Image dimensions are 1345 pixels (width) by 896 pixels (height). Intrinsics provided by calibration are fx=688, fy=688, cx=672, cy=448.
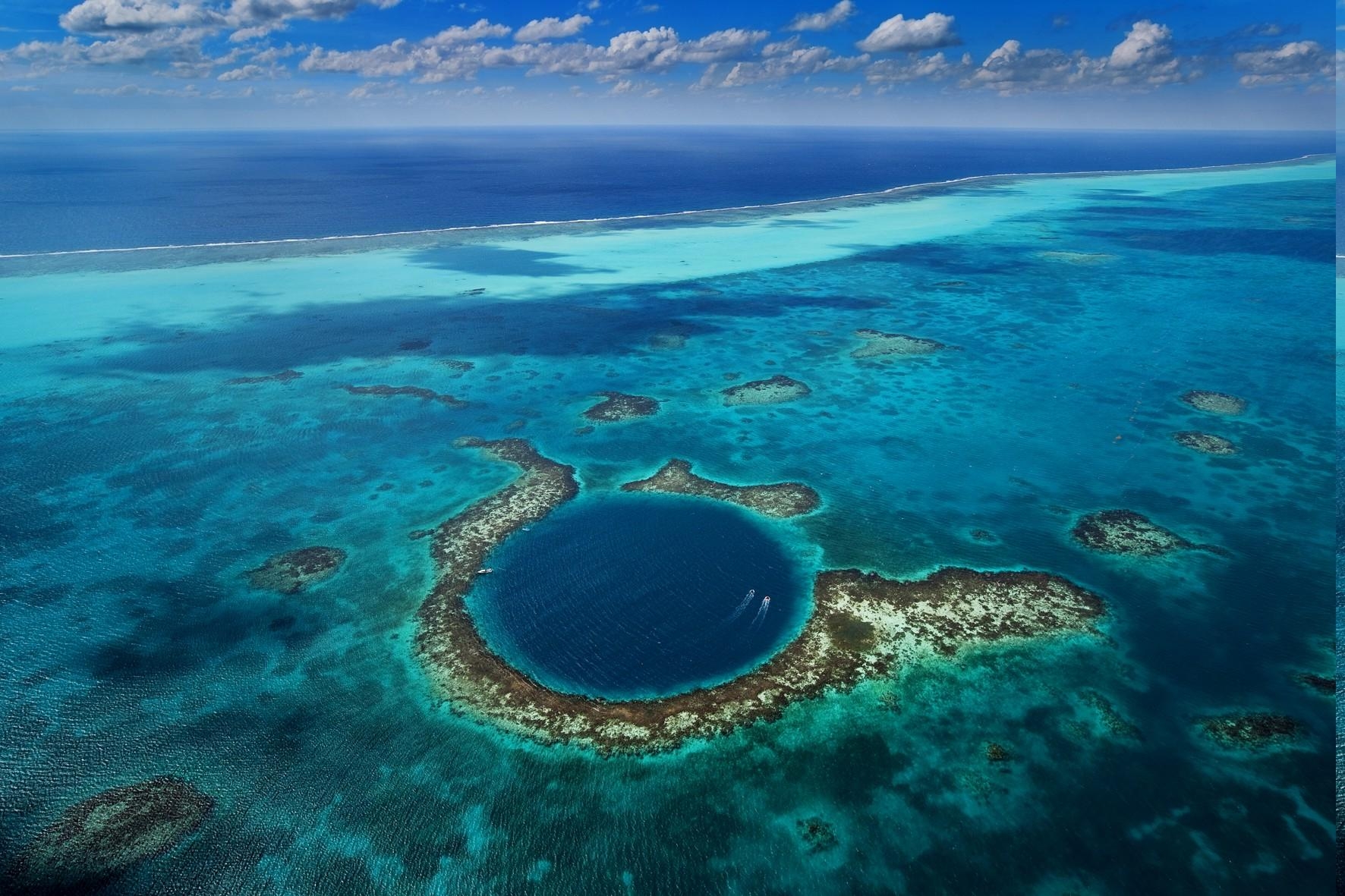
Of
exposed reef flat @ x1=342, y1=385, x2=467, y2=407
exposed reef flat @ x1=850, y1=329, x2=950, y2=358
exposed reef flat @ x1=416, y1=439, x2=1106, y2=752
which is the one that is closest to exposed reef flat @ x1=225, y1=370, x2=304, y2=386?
exposed reef flat @ x1=342, y1=385, x2=467, y2=407

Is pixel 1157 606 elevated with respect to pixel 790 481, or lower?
lower

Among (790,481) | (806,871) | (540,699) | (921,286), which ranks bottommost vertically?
(806,871)

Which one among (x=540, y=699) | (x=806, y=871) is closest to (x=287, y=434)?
(x=540, y=699)

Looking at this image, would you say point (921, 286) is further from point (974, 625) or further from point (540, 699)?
point (540, 699)

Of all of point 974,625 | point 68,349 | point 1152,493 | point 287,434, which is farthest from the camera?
point 68,349

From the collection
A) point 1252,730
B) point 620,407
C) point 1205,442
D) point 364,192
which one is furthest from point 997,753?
point 364,192

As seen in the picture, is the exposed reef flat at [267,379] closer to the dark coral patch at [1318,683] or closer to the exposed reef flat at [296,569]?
the exposed reef flat at [296,569]

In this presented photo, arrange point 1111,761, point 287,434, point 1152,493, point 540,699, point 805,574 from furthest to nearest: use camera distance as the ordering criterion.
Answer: point 287,434
point 1152,493
point 805,574
point 540,699
point 1111,761
